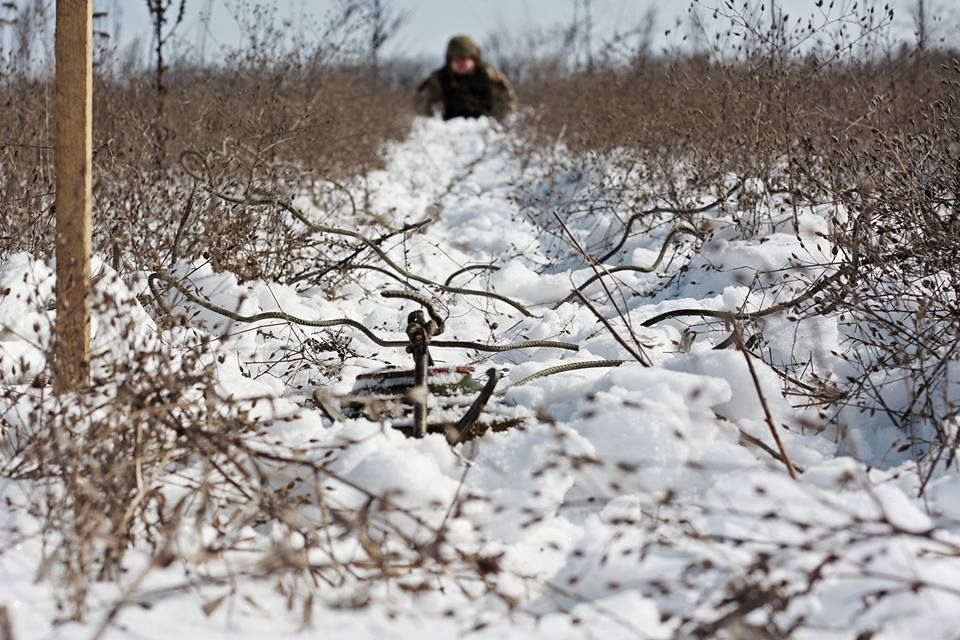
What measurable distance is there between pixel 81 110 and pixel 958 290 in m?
2.52

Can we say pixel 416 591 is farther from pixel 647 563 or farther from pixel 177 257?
pixel 177 257

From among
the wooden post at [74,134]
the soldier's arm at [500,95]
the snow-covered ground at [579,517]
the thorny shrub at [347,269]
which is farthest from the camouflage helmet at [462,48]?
the wooden post at [74,134]

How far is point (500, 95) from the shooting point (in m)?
15.5

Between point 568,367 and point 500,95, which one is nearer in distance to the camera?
point 568,367

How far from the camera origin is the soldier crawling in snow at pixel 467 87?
602 inches

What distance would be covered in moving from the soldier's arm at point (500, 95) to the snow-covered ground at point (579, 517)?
39.3 feet

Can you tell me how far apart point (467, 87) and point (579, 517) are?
14144 millimetres

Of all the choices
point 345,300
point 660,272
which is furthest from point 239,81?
point 660,272

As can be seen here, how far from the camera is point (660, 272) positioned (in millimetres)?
5086

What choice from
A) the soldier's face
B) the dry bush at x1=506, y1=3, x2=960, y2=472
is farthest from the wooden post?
the soldier's face

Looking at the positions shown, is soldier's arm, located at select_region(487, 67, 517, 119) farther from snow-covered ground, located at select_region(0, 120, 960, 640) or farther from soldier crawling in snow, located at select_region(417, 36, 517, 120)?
snow-covered ground, located at select_region(0, 120, 960, 640)

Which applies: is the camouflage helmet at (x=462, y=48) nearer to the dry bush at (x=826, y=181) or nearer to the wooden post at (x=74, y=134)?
the dry bush at (x=826, y=181)

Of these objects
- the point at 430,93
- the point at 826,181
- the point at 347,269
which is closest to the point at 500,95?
the point at 430,93

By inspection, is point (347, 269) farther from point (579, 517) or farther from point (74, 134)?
point (579, 517)
